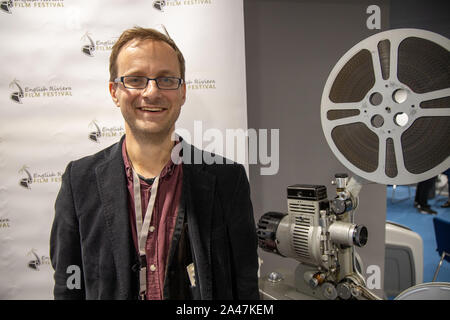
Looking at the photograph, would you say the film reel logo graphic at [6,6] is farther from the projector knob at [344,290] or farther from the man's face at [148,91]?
the projector knob at [344,290]

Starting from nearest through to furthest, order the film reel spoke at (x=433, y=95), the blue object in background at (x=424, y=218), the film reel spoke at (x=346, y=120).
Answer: the film reel spoke at (x=433, y=95), the film reel spoke at (x=346, y=120), the blue object in background at (x=424, y=218)

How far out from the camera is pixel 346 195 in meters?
1.29

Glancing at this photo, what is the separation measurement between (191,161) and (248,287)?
28.1 inches

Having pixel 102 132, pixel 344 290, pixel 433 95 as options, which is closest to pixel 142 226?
pixel 102 132

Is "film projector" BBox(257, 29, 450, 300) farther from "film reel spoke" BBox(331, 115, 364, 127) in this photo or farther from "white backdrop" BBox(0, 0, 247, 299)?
"white backdrop" BBox(0, 0, 247, 299)

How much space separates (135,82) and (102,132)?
616mm

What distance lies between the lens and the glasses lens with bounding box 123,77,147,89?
129cm

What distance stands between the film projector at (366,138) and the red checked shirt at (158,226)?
52 centimetres

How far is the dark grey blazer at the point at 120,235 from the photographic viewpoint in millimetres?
1324

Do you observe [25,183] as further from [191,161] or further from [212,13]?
[212,13]

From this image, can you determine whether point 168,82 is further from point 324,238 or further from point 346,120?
point 324,238

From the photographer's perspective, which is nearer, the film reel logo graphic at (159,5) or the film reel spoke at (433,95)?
the film reel spoke at (433,95)

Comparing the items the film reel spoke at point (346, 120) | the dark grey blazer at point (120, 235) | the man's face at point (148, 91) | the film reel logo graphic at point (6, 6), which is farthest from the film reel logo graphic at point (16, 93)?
the film reel spoke at point (346, 120)
